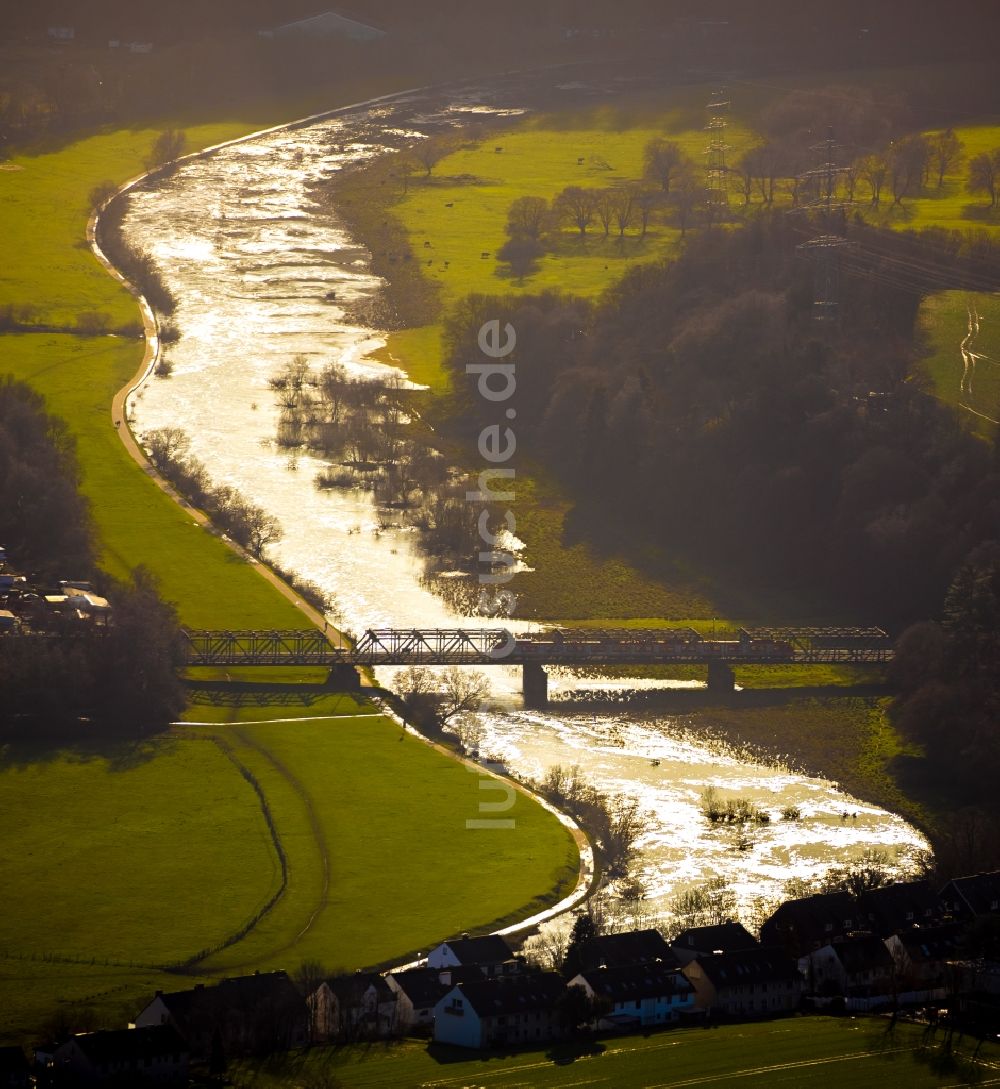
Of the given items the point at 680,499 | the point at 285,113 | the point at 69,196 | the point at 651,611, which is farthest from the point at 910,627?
the point at 285,113

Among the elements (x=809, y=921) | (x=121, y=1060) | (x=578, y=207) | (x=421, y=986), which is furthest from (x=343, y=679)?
(x=578, y=207)

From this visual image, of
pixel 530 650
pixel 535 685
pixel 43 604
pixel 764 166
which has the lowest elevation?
pixel 535 685

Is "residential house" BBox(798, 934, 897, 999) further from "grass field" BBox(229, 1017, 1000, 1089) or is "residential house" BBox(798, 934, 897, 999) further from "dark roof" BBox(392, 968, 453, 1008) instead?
"dark roof" BBox(392, 968, 453, 1008)

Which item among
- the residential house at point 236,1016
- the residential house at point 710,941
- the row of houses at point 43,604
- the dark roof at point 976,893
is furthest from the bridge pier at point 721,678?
the residential house at point 236,1016

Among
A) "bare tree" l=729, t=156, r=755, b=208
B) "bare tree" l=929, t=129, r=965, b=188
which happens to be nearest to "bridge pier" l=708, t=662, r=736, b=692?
"bare tree" l=729, t=156, r=755, b=208

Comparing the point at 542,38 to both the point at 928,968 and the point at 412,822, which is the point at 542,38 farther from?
the point at 928,968

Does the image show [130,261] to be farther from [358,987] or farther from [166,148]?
[358,987]

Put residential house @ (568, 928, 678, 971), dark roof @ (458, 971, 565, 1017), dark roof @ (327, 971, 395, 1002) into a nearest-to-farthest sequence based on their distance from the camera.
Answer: dark roof @ (458, 971, 565, 1017)
dark roof @ (327, 971, 395, 1002)
residential house @ (568, 928, 678, 971)
